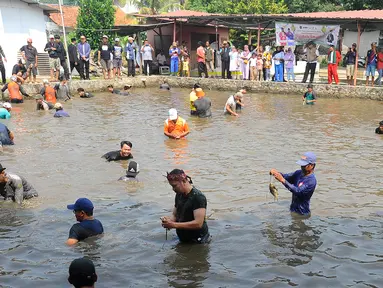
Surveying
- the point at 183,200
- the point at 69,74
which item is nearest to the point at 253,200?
the point at 183,200

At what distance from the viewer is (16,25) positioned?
2448 cm

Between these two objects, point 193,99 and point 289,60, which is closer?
point 193,99

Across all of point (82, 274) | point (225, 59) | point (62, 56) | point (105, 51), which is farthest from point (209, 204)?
point (225, 59)

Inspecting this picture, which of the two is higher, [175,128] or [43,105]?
[43,105]

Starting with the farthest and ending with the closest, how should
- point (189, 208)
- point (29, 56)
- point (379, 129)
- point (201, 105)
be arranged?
point (29, 56)
point (201, 105)
point (379, 129)
point (189, 208)

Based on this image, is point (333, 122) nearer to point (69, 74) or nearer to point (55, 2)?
point (69, 74)

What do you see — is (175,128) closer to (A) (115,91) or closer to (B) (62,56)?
(B) (62,56)

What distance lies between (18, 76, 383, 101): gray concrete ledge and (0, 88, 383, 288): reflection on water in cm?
465

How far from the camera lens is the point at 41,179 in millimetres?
→ 10141

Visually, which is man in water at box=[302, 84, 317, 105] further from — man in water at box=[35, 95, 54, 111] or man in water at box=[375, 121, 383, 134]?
man in water at box=[35, 95, 54, 111]

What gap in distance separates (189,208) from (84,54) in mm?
18020

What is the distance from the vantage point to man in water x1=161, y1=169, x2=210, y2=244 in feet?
19.1

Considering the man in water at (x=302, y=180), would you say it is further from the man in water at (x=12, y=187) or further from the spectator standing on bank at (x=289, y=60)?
the spectator standing on bank at (x=289, y=60)

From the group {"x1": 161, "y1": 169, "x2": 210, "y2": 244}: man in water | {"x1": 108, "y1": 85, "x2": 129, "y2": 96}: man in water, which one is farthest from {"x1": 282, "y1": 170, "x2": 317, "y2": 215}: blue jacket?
{"x1": 108, "y1": 85, "x2": 129, "y2": 96}: man in water
